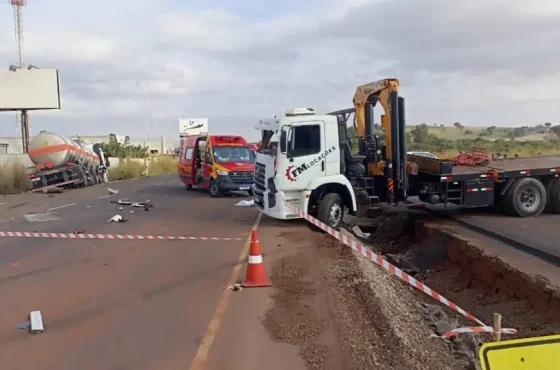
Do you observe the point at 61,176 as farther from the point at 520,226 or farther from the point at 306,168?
the point at 520,226

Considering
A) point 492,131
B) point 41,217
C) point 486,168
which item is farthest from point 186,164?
point 492,131

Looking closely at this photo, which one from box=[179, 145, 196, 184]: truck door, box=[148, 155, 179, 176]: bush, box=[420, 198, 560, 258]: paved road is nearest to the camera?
box=[420, 198, 560, 258]: paved road

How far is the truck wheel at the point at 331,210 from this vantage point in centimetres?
1411

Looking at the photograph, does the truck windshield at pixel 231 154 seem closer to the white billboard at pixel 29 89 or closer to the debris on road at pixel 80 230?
the debris on road at pixel 80 230

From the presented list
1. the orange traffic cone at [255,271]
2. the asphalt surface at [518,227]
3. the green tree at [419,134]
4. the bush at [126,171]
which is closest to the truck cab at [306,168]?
the asphalt surface at [518,227]

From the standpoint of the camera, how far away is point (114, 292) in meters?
8.46

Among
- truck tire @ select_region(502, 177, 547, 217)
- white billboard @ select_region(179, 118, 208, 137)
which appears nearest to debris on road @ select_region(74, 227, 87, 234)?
truck tire @ select_region(502, 177, 547, 217)

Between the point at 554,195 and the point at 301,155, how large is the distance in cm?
729

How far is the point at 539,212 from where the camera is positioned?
52.3 ft

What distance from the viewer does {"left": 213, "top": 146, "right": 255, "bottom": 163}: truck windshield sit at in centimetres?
2433

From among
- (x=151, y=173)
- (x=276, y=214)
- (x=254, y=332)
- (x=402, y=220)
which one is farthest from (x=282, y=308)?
(x=151, y=173)

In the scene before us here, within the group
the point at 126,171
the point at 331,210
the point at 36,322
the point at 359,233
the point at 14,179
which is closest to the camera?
the point at 36,322

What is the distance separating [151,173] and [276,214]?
42704 millimetres

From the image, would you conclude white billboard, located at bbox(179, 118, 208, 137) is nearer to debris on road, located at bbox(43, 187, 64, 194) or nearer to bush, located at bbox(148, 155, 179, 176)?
bush, located at bbox(148, 155, 179, 176)
